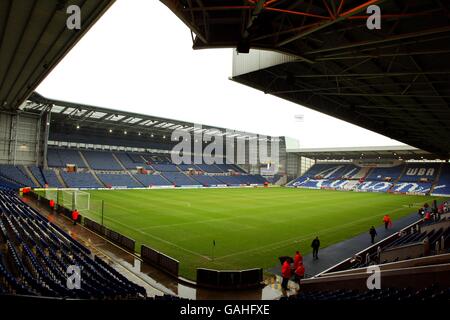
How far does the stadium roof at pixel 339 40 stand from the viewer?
8.79 m

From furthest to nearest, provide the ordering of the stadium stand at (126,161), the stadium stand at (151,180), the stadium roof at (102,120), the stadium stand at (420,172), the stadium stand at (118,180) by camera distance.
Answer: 1. the stadium stand at (420,172)
2. the stadium stand at (126,161)
3. the stadium stand at (151,180)
4. the stadium stand at (118,180)
5. the stadium roof at (102,120)

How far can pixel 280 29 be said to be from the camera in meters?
10.1

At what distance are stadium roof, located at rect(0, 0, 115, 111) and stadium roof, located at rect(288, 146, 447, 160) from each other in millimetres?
70368

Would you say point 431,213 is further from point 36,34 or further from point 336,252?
point 36,34

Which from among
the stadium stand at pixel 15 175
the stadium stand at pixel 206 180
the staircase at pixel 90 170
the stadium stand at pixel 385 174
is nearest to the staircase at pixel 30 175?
the stadium stand at pixel 15 175

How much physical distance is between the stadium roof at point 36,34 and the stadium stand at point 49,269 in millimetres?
9585

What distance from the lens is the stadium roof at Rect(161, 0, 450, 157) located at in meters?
8.79

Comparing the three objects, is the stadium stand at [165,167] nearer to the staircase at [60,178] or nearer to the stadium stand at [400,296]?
the staircase at [60,178]

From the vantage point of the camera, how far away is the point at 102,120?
5841 cm

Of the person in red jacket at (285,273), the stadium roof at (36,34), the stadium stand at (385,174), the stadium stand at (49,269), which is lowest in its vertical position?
the person in red jacket at (285,273)

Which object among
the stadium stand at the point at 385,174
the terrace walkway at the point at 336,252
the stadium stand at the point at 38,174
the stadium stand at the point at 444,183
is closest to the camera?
the terrace walkway at the point at 336,252

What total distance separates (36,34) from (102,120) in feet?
151

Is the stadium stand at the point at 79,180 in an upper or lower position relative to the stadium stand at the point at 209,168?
lower
